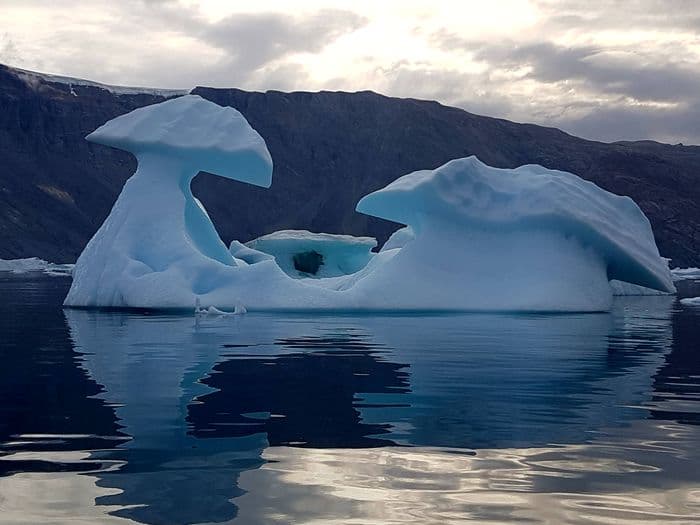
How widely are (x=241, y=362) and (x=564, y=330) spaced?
20.3 feet

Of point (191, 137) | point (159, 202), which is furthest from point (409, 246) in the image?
point (159, 202)

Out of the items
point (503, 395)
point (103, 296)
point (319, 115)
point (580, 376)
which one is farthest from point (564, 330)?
point (319, 115)

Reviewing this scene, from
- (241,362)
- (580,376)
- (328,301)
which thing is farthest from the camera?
(328,301)

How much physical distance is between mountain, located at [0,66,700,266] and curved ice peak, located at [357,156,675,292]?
7320 cm

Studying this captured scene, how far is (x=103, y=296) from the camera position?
1714 centimetres

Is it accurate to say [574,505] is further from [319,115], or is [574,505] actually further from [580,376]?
[319,115]

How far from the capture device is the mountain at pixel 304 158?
92875 mm

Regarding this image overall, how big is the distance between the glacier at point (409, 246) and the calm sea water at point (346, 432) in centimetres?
585

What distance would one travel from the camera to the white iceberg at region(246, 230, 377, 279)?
115ft

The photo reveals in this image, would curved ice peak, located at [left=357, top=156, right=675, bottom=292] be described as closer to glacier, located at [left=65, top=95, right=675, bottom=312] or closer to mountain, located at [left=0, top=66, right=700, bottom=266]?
glacier, located at [left=65, top=95, right=675, bottom=312]

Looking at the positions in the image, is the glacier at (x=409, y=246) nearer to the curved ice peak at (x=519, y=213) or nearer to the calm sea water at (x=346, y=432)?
the curved ice peak at (x=519, y=213)

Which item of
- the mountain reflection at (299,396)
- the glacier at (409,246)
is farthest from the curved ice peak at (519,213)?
the mountain reflection at (299,396)

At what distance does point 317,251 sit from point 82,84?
282ft

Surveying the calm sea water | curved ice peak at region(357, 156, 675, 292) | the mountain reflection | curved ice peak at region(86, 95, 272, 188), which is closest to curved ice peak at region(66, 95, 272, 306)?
curved ice peak at region(86, 95, 272, 188)
